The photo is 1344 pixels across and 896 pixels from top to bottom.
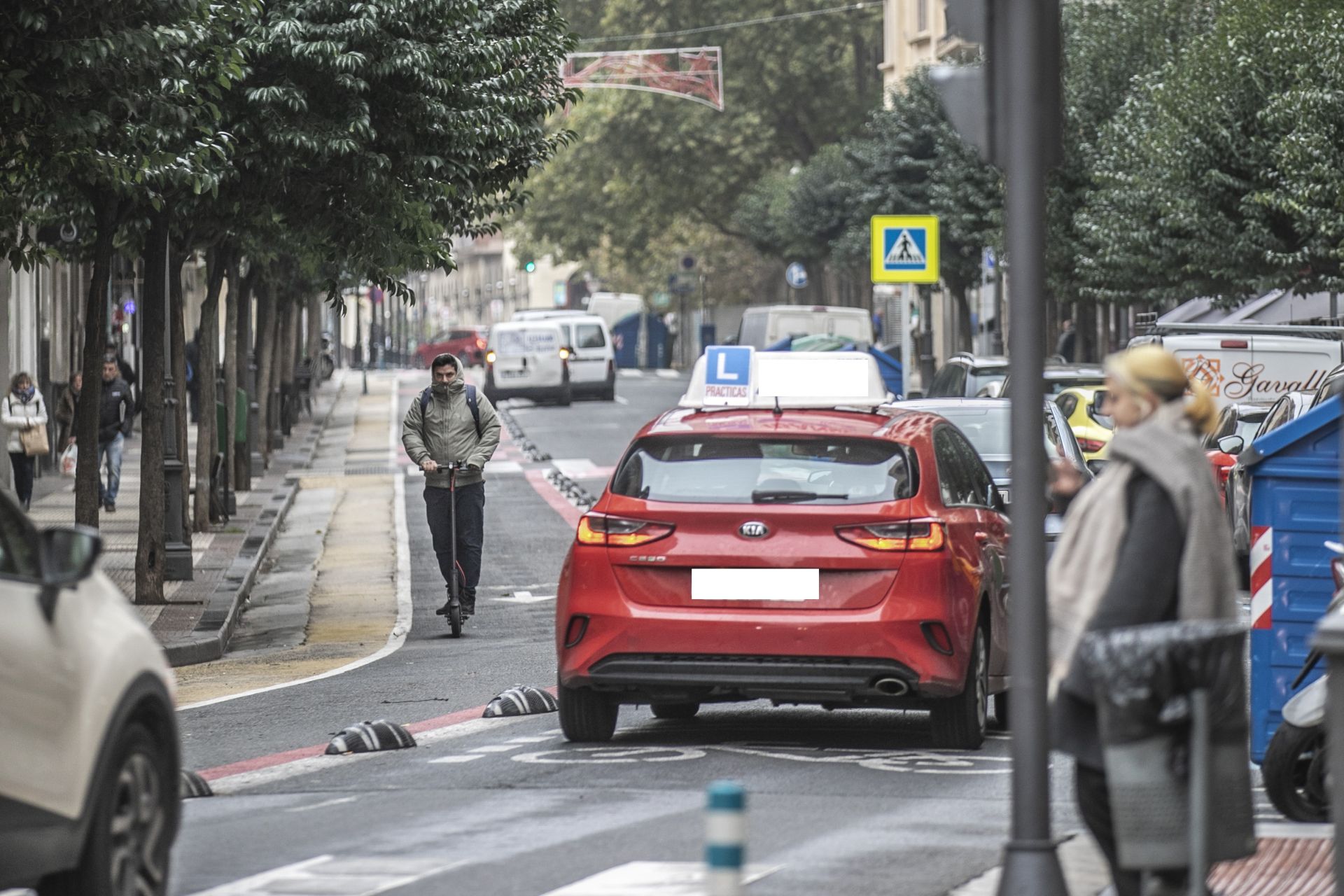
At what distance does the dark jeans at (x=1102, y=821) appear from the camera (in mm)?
6121

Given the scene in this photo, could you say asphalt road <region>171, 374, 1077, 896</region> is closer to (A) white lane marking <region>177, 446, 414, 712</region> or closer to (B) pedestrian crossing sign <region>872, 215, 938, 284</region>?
(A) white lane marking <region>177, 446, 414, 712</region>

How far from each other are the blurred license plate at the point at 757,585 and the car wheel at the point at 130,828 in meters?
3.59

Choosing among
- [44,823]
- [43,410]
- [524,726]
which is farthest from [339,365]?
[44,823]

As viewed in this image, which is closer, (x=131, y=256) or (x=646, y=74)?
(x=131, y=256)

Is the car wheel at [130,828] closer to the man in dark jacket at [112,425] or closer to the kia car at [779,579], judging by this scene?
the kia car at [779,579]

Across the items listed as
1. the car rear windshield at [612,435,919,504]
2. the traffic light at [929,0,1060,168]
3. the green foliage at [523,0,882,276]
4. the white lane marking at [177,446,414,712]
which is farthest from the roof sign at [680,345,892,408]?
the green foliage at [523,0,882,276]

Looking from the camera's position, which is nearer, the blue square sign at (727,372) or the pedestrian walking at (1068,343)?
the blue square sign at (727,372)

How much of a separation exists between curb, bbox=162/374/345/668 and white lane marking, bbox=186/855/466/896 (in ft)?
25.9

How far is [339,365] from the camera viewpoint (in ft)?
283

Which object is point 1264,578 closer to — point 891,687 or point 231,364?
point 891,687

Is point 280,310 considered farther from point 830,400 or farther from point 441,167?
point 830,400

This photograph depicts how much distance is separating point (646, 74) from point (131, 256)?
26.9 metres

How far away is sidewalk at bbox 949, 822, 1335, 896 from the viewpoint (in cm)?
742

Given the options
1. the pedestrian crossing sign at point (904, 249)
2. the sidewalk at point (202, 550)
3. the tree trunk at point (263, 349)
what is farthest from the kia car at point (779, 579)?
the tree trunk at point (263, 349)
